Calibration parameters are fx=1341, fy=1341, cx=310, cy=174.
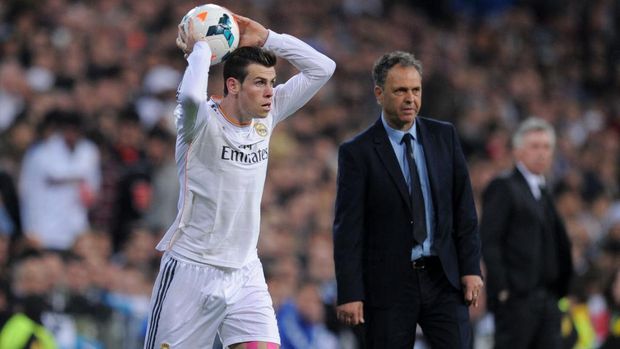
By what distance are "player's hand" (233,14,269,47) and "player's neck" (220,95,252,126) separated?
0.40 meters

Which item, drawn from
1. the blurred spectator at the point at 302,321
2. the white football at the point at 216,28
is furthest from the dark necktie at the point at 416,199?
the blurred spectator at the point at 302,321

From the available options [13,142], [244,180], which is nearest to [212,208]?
[244,180]

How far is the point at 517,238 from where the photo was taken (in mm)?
9398

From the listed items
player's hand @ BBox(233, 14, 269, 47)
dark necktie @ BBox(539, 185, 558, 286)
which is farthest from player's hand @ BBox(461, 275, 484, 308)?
dark necktie @ BBox(539, 185, 558, 286)

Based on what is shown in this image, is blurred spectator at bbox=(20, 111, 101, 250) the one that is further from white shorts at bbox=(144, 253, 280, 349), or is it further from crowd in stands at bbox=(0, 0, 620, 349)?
white shorts at bbox=(144, 253, 280, 349)

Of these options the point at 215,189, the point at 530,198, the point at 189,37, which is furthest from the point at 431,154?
the point at 530,198

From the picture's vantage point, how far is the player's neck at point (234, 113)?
24.2ft

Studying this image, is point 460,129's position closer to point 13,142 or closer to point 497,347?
point 13,142

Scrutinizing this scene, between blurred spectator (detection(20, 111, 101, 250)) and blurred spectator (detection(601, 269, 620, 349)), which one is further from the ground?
blurred spectator (detection(20, 111, 101, 250))

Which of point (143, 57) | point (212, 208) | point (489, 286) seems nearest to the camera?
point (212, 208)

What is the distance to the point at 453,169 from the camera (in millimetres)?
7746

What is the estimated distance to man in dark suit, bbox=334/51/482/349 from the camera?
7535 mm

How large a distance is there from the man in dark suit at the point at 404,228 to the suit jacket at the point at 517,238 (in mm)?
1671

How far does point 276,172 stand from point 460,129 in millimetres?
3638
